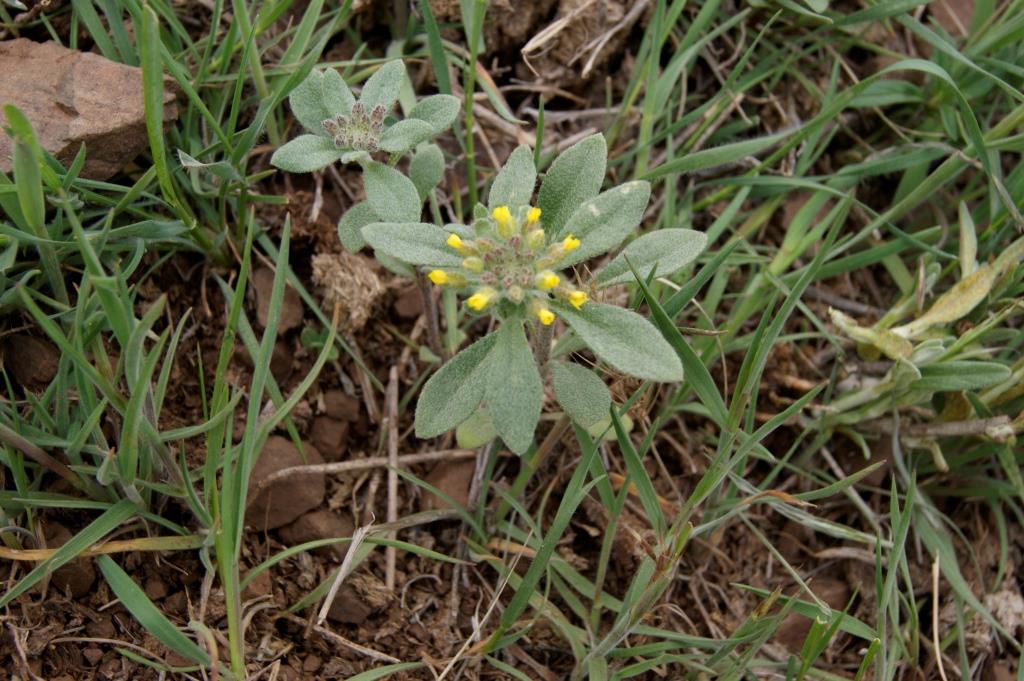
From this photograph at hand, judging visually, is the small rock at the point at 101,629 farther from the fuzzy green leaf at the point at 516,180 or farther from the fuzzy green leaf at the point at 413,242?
the fuzzy green leaf at the point at 516,180

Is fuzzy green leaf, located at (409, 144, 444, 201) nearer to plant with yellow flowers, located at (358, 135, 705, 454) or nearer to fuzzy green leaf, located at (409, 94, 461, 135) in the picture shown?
fuzzy green leaf, located at (409, 94, 461, 135)

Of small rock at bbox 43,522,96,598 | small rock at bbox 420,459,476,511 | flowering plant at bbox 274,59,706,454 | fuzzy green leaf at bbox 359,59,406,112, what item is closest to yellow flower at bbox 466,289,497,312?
flowering plant at bbox 274,59,706,454

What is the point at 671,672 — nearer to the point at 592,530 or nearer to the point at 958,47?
the point at 592,530

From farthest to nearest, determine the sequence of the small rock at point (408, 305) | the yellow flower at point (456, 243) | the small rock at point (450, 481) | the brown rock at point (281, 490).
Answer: the small rock at point (408, 305) → the small rock at point (450, 481) → the brown rock at point (281, 490) → the yellow flower at point (456, 243)

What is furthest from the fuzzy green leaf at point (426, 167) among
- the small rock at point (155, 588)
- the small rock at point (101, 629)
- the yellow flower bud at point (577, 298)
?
the small rock at point (101, 629)

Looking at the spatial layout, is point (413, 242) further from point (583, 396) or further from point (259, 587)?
point (259, 587)
